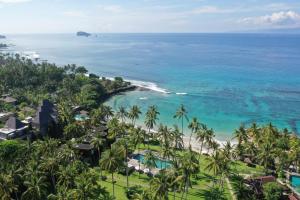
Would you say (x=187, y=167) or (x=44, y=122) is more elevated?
(x=187, y=167)

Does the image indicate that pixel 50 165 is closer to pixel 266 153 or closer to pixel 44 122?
pixel 44 122

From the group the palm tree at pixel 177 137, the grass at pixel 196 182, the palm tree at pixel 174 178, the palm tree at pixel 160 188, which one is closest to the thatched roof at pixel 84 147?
the grass at pixel 196 182

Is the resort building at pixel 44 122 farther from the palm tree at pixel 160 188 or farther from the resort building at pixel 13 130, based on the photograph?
the palm tree at pixel 160 188

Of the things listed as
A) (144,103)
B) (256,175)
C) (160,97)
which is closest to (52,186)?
(256,175)

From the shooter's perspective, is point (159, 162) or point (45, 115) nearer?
point (159, 162)

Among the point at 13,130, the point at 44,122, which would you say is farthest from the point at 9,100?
the point at 13,130

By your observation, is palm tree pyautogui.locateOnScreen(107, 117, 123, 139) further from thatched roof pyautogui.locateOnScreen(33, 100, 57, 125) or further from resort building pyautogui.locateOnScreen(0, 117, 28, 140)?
resort building pyautogui.locateOnScreen(0, 117, 28, 140)

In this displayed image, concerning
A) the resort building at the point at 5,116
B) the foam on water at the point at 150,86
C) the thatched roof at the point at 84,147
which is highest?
the foam on water at the point at 150,86

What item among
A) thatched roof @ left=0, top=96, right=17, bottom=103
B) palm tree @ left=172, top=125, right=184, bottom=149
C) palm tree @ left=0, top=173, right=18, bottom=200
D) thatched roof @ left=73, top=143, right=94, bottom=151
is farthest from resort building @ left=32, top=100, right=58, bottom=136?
palm tree @ left=0, top=173, right=18, bottom=200

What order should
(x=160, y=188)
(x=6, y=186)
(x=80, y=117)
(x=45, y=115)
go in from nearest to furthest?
(x=160, y=188) < (x=6, y=186) < (x=45, y=115) < (x=80, y=117)
